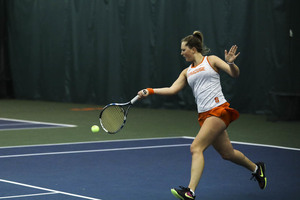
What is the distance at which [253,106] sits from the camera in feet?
43.6

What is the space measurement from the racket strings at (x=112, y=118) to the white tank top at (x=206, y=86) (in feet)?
2.34

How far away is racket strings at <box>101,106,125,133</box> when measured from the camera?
5652 mm

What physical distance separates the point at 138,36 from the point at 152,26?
0.49 meters

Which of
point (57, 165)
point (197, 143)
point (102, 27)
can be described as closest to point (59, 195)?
point (197, 143)

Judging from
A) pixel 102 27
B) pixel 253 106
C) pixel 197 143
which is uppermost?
pixel 102 27

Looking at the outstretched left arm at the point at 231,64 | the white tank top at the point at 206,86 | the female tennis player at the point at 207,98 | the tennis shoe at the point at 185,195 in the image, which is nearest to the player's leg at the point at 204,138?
the female tennis player at the point at 207,98

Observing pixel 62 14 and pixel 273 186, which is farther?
pixel 62 14

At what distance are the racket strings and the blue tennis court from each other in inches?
20.6

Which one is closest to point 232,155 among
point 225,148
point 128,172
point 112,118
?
point 225,148

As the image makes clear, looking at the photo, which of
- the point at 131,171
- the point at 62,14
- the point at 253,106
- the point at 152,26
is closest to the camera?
the point at 131,171

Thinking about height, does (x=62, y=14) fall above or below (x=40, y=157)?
above

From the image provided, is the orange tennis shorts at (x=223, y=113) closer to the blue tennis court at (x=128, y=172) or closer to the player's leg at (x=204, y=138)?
the player's leg at (x=204, y=138)

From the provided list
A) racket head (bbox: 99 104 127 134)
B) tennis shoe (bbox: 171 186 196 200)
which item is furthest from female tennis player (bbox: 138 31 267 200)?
racket head (bbox: 99 104 127 134)

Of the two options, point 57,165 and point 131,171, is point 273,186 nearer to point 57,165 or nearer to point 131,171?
point 131,171
